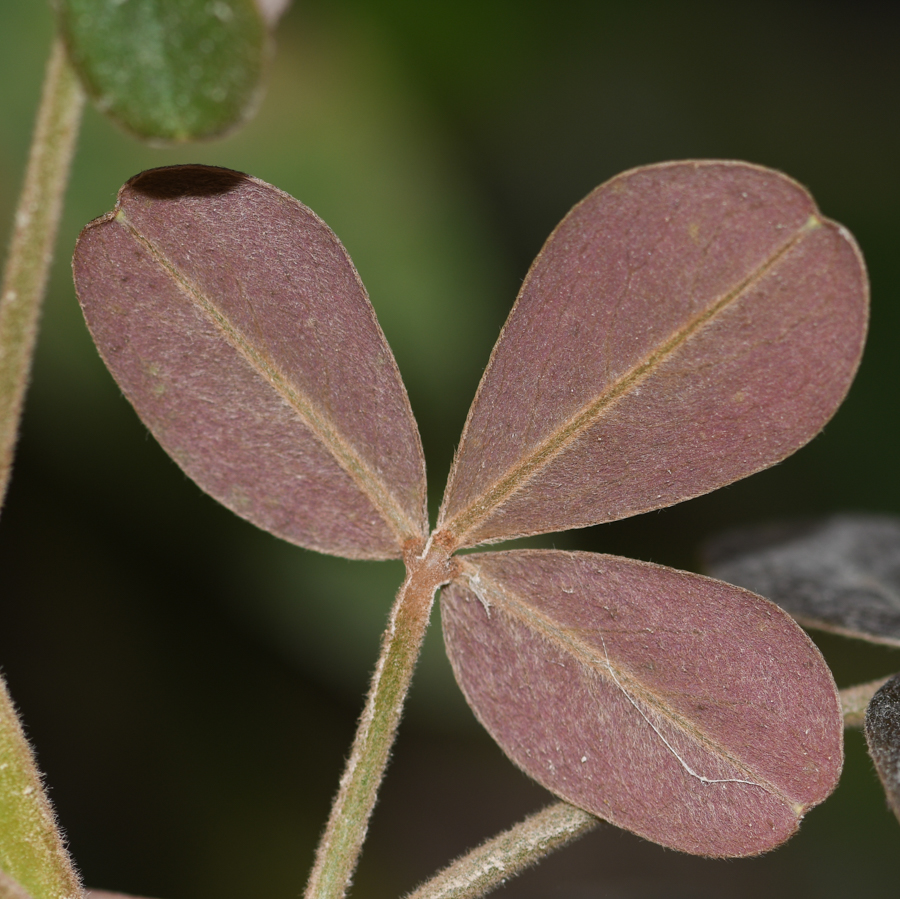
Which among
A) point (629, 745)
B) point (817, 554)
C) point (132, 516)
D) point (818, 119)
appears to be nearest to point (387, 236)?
point (132, 516)

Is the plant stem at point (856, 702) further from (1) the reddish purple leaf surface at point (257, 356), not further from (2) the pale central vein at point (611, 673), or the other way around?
(1) the reddish purple leaf surface at point (257, 356)

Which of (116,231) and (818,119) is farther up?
(116,231)

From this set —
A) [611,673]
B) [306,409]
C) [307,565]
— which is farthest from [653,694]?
[307,565]

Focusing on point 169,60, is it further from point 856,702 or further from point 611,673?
point 856,702

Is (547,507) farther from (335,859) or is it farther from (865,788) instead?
(865,788)

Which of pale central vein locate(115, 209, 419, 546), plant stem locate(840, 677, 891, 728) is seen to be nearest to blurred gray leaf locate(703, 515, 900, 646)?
plant stem locate(840, 677, 891, 728)

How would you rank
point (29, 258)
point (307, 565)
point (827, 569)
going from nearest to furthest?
point (29, 258) → point (827, 569) → point (307, 565)

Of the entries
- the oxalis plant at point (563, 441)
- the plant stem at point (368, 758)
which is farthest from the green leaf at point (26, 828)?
the plant stem at point (368, 758)
